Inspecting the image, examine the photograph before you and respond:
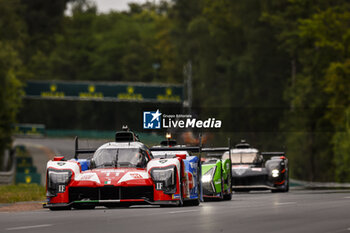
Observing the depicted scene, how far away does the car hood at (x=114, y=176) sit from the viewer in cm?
1748

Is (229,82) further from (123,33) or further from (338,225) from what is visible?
(338,225)

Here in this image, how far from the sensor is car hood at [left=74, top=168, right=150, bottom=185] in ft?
57.4

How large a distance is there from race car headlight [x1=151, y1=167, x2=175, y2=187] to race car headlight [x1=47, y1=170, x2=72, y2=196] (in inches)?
62.4

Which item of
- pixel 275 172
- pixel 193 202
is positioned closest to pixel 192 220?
pixel 193 202

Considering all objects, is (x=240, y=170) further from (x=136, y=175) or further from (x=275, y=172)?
(x=136, y=175)

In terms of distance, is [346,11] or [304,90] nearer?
[346,11]

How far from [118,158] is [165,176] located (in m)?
1.45

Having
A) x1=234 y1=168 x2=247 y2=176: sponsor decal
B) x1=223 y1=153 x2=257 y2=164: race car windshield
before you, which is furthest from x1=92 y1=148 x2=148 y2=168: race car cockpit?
x1=223 y1=153 x2=257 y2=164: race car windshield

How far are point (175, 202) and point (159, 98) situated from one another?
64.6m

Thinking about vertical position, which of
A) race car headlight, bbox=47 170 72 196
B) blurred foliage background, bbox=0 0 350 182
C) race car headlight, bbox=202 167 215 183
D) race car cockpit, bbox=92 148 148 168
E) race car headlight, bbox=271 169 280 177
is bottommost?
race car headlight, bbox=271 169 280 177

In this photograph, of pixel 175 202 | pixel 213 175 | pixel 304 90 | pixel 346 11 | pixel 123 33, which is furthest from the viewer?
pixel 123 33

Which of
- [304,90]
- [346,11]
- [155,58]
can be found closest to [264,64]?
[304,90]

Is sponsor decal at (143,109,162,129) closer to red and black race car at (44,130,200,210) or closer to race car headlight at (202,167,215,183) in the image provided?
race car headlight at (202,167,215,183)

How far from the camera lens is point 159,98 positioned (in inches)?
3241
